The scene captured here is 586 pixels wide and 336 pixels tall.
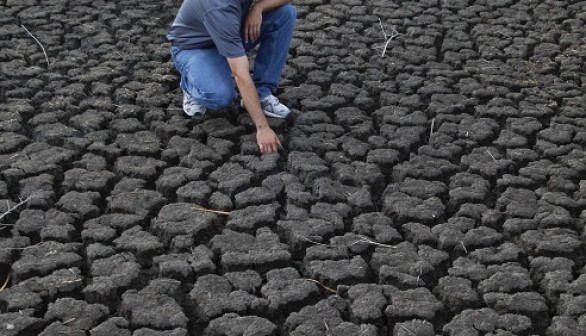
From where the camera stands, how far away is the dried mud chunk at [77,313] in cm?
342

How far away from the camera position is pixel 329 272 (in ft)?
12.1

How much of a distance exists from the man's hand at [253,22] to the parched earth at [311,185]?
431mm

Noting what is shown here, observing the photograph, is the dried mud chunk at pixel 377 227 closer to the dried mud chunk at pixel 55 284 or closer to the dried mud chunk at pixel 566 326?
the dried mud chunk at pixel 566 326

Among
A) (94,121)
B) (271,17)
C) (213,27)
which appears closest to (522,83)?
(271,17)

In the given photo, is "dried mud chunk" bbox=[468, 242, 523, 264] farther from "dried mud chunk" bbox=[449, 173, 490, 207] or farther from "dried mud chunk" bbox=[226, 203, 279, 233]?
"dried mud chunk" bbox=[226, 203, 279, 233]

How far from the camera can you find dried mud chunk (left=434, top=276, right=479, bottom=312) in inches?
140

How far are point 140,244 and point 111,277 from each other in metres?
0.24

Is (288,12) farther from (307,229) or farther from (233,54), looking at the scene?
(307,229)

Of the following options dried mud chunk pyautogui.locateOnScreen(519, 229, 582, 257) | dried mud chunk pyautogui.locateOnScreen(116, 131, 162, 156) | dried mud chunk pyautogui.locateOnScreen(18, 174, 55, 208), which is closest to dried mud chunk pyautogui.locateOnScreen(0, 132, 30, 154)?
dried mud chunk pyautogui.locateOnScreen(18, 174, 55, 208)

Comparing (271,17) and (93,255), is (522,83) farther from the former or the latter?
(93,255)

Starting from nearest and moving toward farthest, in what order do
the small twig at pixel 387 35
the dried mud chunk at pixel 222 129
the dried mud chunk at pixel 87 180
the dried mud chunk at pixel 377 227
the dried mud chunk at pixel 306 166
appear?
the dried mud chunk at pixel 377 227 < the dried mud chunk at pixel 87 180 < the dried mud chunk at pixel 306 166 < the dried mud chunk at pixel 222 129 < the small twig at pixel 387 35

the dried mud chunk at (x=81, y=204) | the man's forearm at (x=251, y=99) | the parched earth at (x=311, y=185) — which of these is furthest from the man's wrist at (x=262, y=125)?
the dried mud chunk at (x=81, y=204)

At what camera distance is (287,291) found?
3604mm

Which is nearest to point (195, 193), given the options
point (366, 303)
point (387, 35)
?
point (366, 303)
